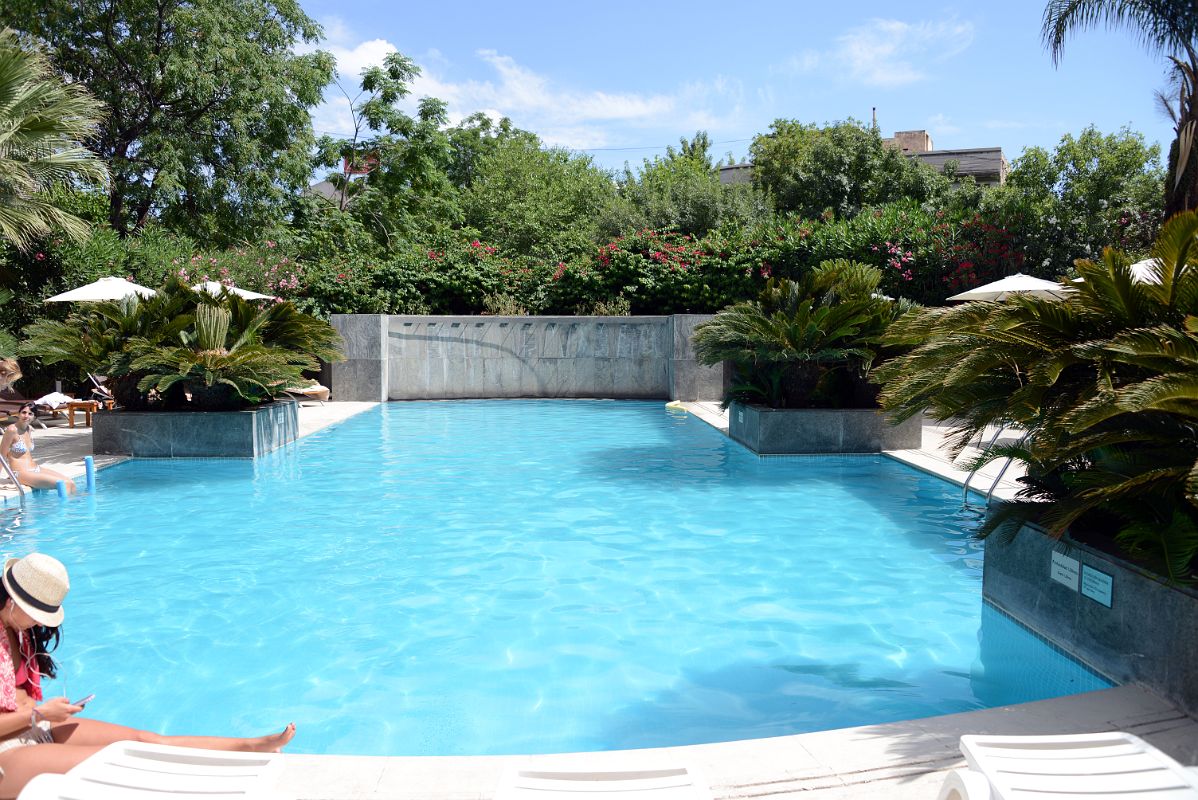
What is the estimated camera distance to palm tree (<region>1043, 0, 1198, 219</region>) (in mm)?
16047

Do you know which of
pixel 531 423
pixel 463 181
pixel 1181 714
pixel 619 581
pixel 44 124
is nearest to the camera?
pixel 1181 714

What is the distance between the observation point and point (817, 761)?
349 cm

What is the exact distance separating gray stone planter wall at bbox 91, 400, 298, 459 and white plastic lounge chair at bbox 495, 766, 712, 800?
10556 millimetres

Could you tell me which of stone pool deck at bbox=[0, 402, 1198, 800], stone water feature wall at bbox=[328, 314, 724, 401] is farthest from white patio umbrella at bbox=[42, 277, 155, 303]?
stone pool deck at bbox=[0, 402, 1198, 800]

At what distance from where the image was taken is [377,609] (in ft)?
20.4

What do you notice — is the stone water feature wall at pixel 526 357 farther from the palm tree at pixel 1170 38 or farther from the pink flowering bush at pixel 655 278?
the palm tree at pixel 1170 38

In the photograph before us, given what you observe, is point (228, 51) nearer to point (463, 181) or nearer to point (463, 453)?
point (463, 453)

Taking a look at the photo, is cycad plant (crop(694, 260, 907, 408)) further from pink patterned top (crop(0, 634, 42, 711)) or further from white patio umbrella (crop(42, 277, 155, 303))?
pink patterned top (crop(0, 634, 42, 711))

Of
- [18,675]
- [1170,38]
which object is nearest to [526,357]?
[1170,38]

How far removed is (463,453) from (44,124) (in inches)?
281

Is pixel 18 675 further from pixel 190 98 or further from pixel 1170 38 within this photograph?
pixel 190 98

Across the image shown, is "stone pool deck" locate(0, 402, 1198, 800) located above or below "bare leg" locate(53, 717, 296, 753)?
below

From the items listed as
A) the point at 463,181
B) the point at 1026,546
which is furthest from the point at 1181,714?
the point at 463,181

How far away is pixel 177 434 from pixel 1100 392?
11.1m
